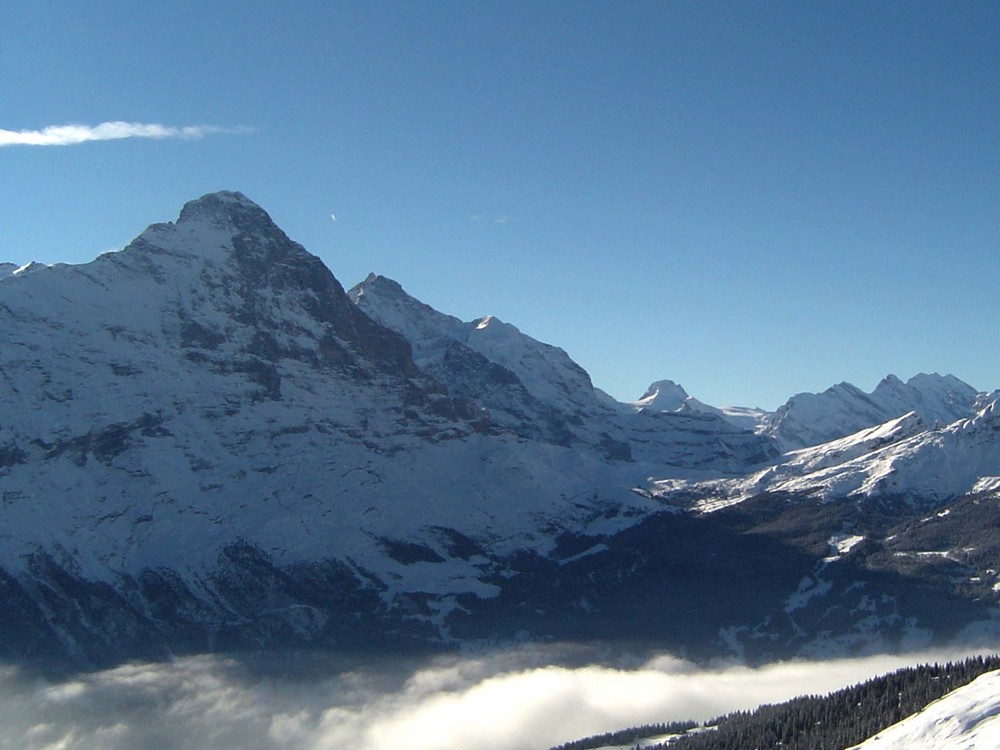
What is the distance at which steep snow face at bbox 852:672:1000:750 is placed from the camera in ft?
352

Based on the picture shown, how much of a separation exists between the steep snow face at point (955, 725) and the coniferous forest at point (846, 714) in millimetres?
13687

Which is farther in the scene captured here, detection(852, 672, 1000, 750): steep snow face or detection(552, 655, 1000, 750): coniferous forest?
detection(552, 655, 1000, 750): coniferous forest

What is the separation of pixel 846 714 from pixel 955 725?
39579 millimetres

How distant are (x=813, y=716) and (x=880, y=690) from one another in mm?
9505

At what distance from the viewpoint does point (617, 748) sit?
19600 centimetres

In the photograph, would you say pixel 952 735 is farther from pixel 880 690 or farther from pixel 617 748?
pixel 617 748

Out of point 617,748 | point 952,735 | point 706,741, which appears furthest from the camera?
point 617,748

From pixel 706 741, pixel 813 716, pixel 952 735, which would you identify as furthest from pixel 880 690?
pixel 952 735

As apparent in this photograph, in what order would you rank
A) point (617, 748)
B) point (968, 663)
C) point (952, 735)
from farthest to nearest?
point (617, 748)
point (968, 663)
point (952, 735)

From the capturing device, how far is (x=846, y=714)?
493 ft

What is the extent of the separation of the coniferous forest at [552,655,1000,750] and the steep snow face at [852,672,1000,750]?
44.9 ft

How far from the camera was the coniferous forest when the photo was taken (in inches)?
5482

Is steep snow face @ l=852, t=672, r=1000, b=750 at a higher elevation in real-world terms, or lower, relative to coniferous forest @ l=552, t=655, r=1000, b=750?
higher

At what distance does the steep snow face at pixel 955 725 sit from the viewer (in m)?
107
